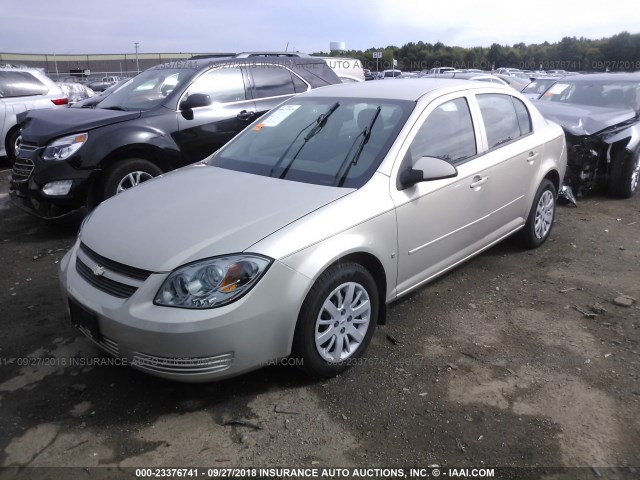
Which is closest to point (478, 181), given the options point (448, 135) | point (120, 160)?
point (448, 135)

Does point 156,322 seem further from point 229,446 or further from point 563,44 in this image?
point 563,44

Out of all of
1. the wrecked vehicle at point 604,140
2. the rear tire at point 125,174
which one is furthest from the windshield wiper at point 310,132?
the wrecked vehicle at point 604,140

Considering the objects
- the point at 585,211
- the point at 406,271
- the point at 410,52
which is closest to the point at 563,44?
the point at 410,52

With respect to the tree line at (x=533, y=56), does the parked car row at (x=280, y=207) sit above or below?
below

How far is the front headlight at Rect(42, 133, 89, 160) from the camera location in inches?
207

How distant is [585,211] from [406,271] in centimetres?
435

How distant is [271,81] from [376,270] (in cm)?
424

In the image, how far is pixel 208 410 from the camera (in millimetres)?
2861

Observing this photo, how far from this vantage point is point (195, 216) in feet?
10.0

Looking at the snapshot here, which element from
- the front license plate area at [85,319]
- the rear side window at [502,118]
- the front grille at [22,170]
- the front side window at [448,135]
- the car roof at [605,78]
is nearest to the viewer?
the front license plate area at [85,319]

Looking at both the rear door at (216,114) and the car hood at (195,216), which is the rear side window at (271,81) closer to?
the rear door at (216,114)

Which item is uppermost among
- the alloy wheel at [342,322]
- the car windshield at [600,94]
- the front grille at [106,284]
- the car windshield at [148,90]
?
the car windshield at [148,90]

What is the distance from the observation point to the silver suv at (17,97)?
8.77 metres

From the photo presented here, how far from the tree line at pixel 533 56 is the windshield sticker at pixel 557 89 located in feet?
151
